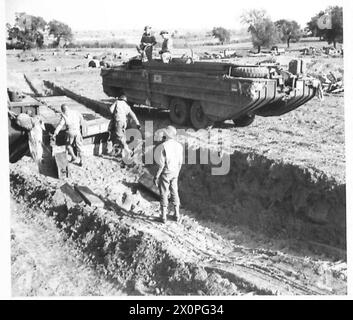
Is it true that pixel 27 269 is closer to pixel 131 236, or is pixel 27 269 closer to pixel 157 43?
pixel 131 236

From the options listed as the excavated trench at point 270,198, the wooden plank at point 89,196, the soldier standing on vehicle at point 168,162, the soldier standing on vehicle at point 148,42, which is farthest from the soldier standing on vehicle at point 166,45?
the soldier standing on vehicle at point 168,162

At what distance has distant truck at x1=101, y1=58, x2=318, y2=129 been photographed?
8922mm

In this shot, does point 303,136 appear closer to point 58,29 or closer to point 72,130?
point 72,130

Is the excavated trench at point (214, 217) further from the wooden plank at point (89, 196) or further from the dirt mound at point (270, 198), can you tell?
the wooden plank at point (89, 196)

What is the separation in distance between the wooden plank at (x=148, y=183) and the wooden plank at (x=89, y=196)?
1.05m

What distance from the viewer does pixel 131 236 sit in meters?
6.44

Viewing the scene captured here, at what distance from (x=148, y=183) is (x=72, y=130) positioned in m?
1.61

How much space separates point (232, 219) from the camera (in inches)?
306

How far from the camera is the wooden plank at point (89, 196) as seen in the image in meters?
7.29

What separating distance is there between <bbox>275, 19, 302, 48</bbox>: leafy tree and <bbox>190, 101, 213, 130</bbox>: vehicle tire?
45.0 feet

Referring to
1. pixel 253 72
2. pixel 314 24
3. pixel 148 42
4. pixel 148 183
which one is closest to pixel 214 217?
pixel 148 183

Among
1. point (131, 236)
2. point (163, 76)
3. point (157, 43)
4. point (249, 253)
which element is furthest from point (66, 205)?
point (157, 43)

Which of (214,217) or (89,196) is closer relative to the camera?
(89,196)

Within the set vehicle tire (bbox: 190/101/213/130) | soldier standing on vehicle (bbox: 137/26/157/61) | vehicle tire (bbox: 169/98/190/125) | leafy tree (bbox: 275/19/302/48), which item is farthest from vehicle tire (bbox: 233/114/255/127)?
leafy tree (bbox: 275/19/302/48)
